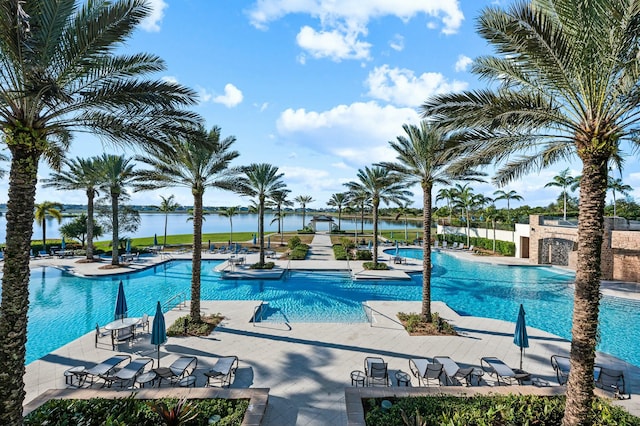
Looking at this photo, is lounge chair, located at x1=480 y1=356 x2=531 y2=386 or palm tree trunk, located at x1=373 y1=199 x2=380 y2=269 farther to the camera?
palm tree trunk, located at x1=373 y1=199 x2=380 y2=269

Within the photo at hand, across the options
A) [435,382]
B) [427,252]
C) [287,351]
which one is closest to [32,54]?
[287,351]

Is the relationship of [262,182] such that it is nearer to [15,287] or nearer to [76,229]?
[15,287]

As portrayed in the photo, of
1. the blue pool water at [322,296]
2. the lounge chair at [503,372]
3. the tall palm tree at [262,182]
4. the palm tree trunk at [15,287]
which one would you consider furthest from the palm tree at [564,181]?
the palm tree trunk at [15,287]

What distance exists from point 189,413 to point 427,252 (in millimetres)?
10333

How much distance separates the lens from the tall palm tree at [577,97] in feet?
17.6

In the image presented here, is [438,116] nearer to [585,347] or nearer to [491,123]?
[491,123]

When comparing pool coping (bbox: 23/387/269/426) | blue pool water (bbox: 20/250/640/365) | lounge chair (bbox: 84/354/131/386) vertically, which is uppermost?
pool coping (bbox: 23/387/269/426)

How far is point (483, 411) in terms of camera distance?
6.48 m

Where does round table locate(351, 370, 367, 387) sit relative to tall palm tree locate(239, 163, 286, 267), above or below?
below

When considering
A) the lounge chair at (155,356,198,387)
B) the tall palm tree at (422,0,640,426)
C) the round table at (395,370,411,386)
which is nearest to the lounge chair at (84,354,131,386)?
the lounge chair at (155,356,198,387)

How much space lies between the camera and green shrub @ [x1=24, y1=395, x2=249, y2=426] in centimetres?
609

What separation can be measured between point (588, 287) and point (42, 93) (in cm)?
940

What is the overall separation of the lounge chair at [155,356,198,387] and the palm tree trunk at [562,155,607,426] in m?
8.73

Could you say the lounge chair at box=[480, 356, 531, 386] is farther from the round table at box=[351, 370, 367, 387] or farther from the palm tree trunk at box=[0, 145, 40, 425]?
the palm tree trunk at box=[0, 145, 40, 425]
